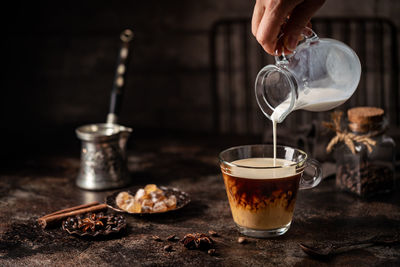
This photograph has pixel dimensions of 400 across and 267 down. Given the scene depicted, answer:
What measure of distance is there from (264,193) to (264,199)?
0.06 feet

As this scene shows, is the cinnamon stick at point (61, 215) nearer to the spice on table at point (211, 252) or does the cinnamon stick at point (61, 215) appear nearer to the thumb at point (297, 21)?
the spice on table at point (211, 252)

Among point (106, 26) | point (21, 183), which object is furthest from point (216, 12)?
point (21, 183)

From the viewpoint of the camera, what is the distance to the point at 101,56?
3531 mm

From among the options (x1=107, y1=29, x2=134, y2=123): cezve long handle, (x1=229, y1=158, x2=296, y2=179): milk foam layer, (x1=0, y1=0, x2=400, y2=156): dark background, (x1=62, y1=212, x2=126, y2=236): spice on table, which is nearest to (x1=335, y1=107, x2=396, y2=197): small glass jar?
(x1=229, y1=158, x2=296, y2=179): milk foam layer

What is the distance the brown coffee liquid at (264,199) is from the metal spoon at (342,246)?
0.11 meters

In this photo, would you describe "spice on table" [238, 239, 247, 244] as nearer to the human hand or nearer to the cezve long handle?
the human hand

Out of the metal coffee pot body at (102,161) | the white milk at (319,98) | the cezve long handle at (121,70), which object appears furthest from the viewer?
the cezve long handle at (121,70)

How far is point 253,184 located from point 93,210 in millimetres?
528

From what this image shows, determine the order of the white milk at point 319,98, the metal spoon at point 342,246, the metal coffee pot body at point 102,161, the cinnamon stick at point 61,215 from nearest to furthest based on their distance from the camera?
the metal spoon at point 342,246 < the white milk at point 319,98 < the cinnamon stick at point 61,215 < the metal coffee pot body at point 102,161

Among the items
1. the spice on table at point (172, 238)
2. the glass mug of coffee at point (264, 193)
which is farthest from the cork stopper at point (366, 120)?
the spice on table at point (172, 238)

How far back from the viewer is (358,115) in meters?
1.60

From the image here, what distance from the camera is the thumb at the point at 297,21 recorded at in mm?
1295

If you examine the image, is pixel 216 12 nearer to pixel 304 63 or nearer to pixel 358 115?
pixel 358 115

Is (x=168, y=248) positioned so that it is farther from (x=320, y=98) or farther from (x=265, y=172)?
(x=320, y=98)
